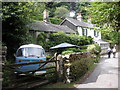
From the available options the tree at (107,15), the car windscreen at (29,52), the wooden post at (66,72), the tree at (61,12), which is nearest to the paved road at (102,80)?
the wooden post at (66,72)

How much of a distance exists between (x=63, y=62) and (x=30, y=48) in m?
3.61

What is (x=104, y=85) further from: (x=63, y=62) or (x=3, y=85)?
(x=3, y=85)

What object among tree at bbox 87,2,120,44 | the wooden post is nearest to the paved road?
the wooden post

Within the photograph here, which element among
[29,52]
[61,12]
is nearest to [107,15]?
[29,52]

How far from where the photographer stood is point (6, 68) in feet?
18.6

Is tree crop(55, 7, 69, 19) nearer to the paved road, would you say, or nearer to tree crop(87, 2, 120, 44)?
tree crop(87, 2, 120, 44)

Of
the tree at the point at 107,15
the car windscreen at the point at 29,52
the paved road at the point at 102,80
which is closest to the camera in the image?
the paved road at the point at 102,80

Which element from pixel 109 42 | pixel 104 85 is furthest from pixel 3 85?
pixel 109 42

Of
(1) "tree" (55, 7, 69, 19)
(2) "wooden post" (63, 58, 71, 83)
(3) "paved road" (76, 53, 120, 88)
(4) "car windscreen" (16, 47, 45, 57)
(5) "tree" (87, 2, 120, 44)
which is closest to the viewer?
(3) "paved road" (76, 53, 120, 88)

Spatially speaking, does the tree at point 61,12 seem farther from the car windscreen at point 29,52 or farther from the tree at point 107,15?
the car windscreen at point 29,52

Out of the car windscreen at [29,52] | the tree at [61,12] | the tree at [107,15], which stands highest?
the tree at [61,12]

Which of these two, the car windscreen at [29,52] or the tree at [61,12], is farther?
the tree at [61,12]

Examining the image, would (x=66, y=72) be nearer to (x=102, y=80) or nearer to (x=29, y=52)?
(x=102, y=80)

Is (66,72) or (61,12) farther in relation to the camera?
(61,12)
